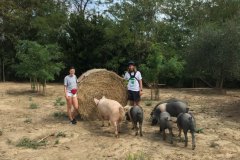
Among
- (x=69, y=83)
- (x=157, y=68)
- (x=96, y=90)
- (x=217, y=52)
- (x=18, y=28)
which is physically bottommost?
(x=96, y=90)

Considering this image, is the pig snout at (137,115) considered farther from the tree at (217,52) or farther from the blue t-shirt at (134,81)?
the tree at (217,52)

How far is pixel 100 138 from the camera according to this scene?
31.2 ft

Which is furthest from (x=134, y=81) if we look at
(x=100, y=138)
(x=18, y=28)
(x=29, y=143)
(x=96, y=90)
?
(x=18, y=28)

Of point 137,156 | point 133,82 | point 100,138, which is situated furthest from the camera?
point 133,82

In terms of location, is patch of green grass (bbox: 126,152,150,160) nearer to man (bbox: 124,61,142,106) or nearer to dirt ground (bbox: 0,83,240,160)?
dirt ground (bbox: 0,83,240,160)

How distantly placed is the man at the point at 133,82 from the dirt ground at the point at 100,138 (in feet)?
2.64

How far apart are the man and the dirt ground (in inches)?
31.6

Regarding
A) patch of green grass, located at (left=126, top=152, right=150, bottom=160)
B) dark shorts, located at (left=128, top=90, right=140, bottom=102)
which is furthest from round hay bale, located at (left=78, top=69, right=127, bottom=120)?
patch of green grass, located at (left=126, top=152, right=150, bottom=160)

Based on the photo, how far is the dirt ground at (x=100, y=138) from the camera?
8117 millimetres

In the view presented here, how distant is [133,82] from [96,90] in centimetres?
126

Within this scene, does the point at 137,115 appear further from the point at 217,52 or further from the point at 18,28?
the point at 18,28

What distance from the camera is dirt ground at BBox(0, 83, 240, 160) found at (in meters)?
8.12

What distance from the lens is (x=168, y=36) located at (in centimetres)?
2830

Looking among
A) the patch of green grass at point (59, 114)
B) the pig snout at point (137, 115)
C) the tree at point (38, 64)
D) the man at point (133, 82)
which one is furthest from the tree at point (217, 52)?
the pig snout at point (137, 115)
